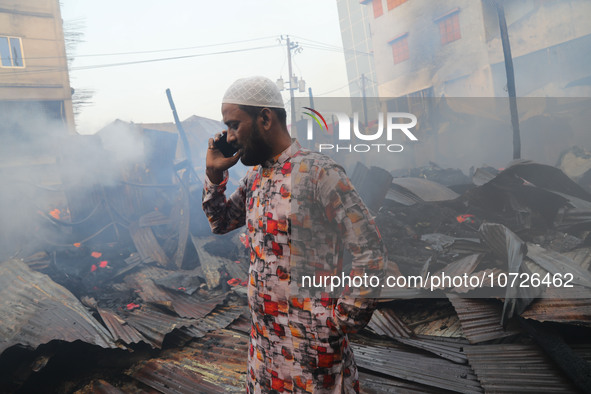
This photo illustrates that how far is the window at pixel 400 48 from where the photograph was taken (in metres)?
26.5

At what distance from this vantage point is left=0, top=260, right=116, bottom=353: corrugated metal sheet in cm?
369

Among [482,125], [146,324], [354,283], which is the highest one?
[482,125]

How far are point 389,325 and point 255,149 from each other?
3.26 meters

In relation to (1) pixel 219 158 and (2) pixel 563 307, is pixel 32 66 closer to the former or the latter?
(1) pixel 219 158

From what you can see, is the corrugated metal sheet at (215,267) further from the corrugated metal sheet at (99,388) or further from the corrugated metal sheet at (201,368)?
the corrugated metal sheet at (99,388)

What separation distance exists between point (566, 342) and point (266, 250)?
3.14 m

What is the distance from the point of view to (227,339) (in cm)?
445

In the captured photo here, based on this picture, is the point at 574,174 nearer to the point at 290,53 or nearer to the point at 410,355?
the point at 410,355

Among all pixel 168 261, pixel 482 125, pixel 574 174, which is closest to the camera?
pixel 168 261

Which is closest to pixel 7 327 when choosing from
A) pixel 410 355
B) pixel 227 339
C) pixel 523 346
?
pixel 227 339

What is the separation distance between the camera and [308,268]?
5.00 ft

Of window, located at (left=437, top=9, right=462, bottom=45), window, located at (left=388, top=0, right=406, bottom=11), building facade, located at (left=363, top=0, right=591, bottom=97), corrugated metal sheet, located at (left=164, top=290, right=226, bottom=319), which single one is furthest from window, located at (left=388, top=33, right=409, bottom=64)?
corrugated metal sheet, located at (left=164, top=290, right=226, bottom=319)

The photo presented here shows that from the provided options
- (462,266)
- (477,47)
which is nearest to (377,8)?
(477,47)

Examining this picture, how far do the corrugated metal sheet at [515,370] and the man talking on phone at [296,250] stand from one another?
1.95 m
